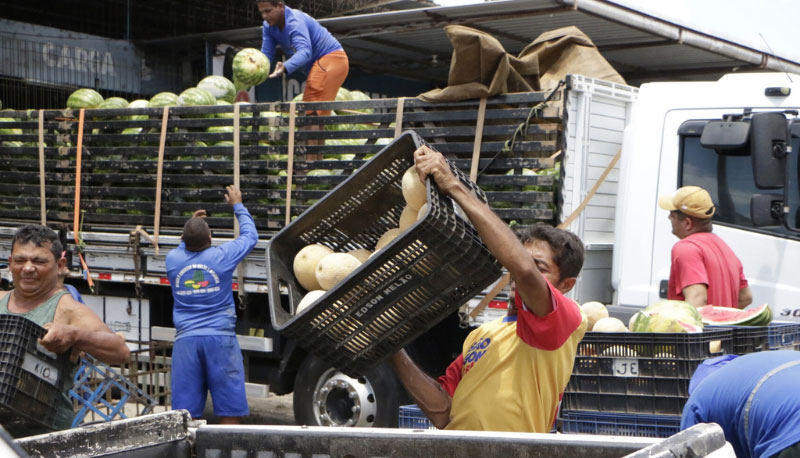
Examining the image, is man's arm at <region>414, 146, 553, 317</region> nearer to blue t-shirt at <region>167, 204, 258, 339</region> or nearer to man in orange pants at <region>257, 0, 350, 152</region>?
blue t-shirt at <region>167, 204, 258, 339</region>

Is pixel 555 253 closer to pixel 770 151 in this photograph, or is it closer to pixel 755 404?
pixel 755 404

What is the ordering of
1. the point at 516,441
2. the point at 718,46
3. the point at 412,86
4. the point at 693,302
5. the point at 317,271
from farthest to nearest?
1. the point at 412,86
2. the point at 718,46
3. the point at 693,302
4. the point at 317,271
5. the point at 516,441

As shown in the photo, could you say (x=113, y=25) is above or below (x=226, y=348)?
above

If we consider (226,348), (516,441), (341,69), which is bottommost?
(226,348)

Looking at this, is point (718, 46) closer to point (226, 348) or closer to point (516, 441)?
point (226, 348)

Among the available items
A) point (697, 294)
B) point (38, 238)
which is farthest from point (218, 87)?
point (697, 294)

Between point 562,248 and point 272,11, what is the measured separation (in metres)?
5.60

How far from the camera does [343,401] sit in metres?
6.43

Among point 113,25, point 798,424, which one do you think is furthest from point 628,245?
point 113,25

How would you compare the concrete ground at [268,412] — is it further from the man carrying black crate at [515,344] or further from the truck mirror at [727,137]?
the man carrying black crate at [515,344]

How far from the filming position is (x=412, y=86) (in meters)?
13.2

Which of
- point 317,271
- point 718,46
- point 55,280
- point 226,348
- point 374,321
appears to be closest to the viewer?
point 374,321

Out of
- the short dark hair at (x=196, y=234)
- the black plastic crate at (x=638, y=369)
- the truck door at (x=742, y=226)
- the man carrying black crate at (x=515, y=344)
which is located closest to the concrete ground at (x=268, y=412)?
the short dark hair at (x=196, y=234)

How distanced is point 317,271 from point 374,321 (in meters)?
0.35
